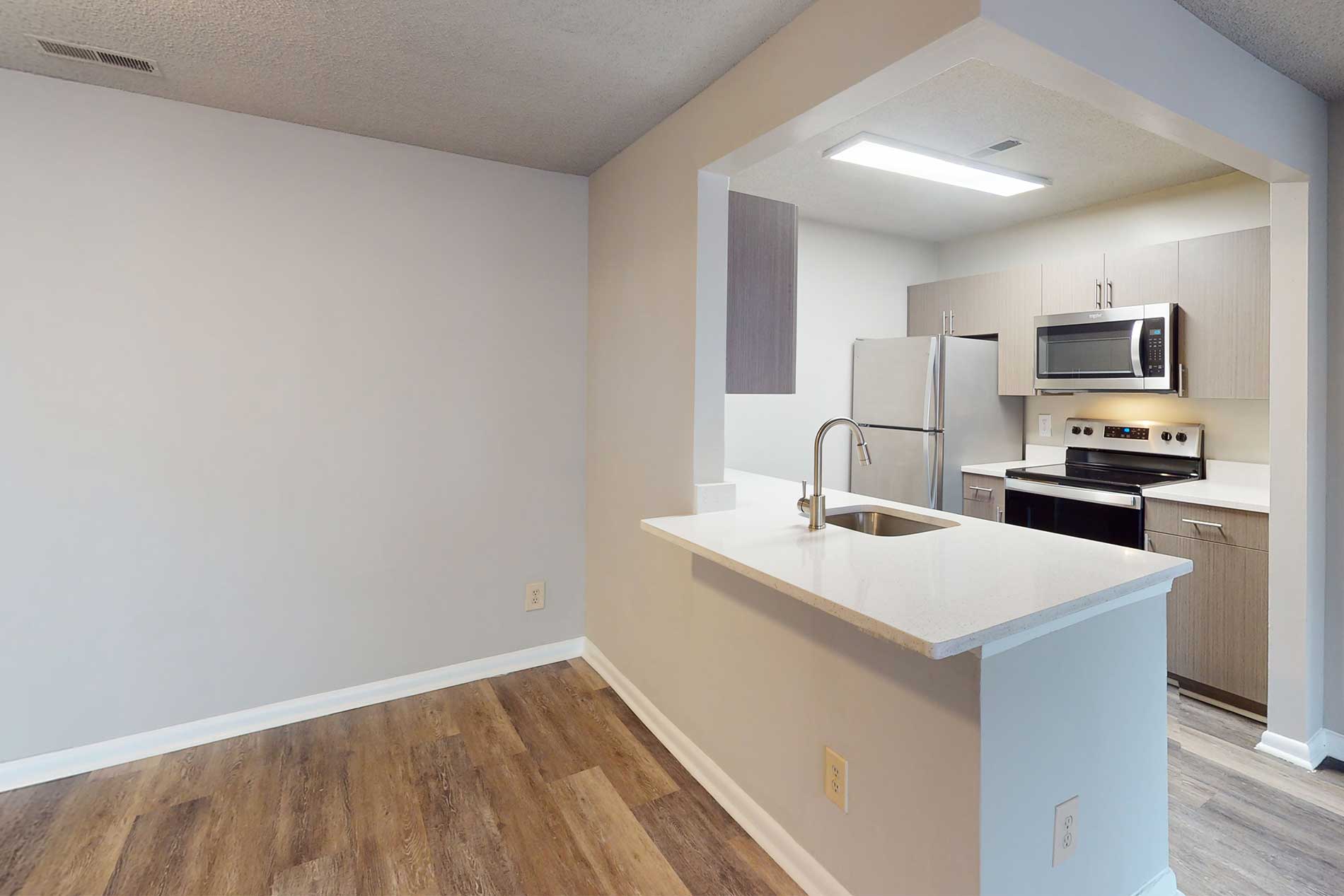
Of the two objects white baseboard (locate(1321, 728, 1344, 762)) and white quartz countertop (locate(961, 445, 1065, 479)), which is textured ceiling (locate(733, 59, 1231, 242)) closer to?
white quartz countertop (locate(961, 445, 1065, 479))

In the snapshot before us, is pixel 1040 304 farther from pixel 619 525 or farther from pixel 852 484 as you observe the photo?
pixel 619 525

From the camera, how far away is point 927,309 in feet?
14.5

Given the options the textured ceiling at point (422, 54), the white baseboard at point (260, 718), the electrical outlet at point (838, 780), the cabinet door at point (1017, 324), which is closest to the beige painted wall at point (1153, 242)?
the cabinet door at point (1017, 324)

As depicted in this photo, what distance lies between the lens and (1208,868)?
1815 millimetres

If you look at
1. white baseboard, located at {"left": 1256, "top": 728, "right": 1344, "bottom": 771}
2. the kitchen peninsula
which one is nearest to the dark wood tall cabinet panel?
the kitchen peninsula

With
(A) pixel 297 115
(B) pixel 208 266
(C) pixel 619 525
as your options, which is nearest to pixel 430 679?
(C) pixel 619 525

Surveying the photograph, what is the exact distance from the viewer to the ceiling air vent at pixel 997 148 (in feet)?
9.03

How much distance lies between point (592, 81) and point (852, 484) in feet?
9.58

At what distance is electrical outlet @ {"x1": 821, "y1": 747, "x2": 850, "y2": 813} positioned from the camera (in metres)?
1.61

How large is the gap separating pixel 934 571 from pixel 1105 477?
242 cm

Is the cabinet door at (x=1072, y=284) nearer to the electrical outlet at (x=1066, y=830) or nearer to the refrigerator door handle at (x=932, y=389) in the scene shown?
the refrigerator door handle at (x=932, y=389)

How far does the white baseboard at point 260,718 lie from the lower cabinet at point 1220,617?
8.79 ft

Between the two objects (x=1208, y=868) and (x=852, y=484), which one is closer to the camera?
(x=1208, y=868)

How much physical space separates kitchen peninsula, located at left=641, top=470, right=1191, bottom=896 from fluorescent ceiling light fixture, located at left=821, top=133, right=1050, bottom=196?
71.4 inches
